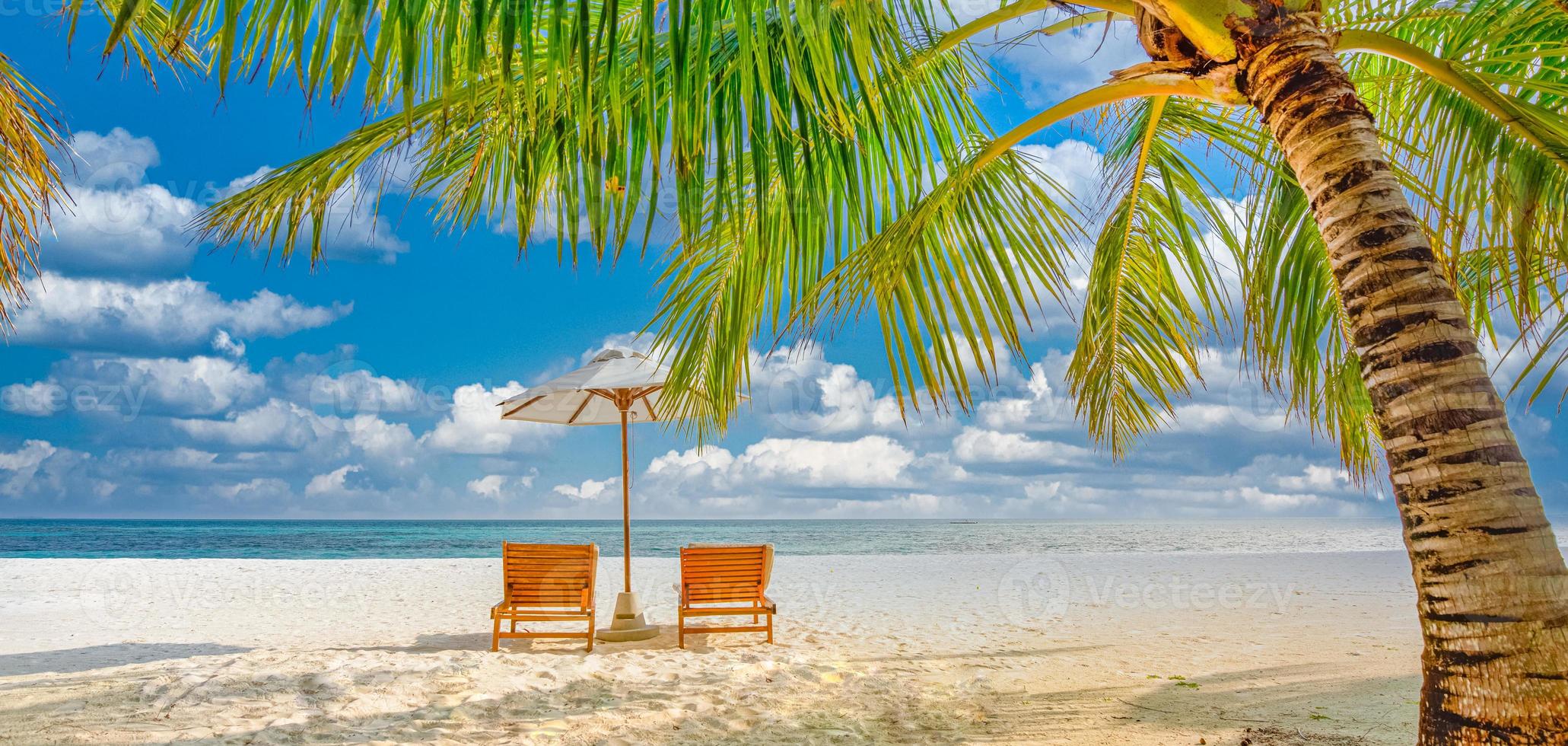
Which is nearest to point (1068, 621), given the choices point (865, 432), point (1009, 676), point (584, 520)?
point (1009, 676)

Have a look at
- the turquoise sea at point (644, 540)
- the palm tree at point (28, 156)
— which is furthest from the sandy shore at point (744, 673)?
the turquoise sea at point (644, 540)

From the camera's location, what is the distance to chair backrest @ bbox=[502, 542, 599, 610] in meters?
5.40

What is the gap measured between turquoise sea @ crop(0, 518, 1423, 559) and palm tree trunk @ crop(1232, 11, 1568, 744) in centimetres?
2369

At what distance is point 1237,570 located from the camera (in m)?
13.5

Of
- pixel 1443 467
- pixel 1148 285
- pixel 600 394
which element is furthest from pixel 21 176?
pixel 1148 285

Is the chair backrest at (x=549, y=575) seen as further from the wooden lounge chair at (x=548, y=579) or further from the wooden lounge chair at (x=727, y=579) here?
the wooden lounge chair at (x=727, y=579)

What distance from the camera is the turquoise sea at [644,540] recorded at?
29.4m

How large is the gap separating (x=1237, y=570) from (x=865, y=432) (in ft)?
133

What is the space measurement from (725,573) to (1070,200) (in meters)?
3.14

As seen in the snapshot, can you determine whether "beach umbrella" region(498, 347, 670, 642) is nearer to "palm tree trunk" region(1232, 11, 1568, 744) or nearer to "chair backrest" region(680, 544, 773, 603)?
"chair backrest" region(680, 544, 773, 603)

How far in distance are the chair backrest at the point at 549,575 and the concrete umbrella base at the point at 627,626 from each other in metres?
0.34

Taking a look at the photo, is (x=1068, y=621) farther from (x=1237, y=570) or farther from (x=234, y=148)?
(x=234, y=148)

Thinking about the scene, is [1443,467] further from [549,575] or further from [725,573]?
[549,575]

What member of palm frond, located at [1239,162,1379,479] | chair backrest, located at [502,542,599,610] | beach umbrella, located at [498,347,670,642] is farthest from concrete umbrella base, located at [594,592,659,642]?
palm frond, located at [1239,162,1379,479]
